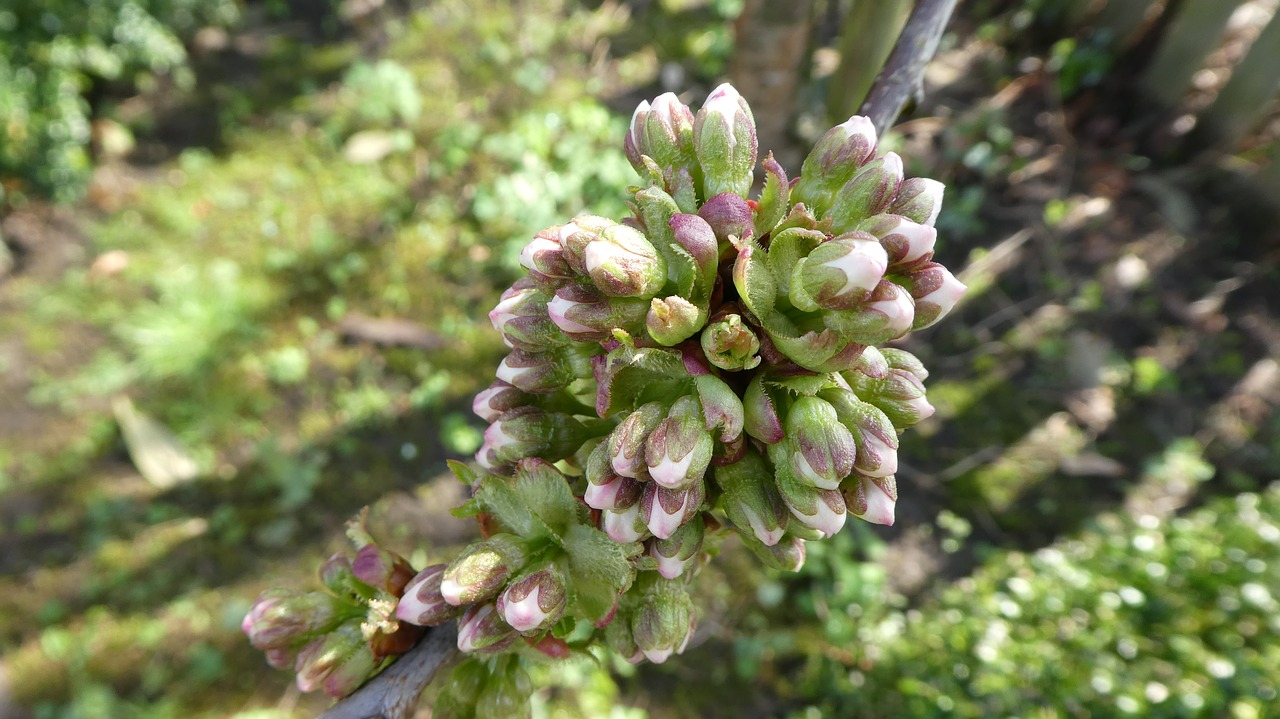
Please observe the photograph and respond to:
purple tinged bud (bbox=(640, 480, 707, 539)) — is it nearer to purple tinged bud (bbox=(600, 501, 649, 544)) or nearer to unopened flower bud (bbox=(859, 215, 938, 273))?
purple tinged bud (bbox=(600, 501, 649, 544))

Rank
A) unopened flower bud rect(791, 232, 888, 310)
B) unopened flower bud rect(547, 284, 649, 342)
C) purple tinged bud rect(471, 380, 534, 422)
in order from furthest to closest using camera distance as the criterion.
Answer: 1. purple tinged bud rect(471, 380, 534, 422)
2. unopened flower bud rect(547, 284, 649, 342)
3. unopened flower bud rect(791, 232, 888, 310)

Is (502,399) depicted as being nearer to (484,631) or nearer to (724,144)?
(484,631)

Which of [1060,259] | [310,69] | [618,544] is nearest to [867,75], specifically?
[1060,259]

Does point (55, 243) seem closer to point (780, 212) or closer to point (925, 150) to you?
point (780, 212)

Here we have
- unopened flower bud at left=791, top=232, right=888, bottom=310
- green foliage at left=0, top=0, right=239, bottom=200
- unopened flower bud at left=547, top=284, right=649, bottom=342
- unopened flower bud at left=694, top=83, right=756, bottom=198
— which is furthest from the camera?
green foliage at left=0, top=0, right=239, bottom=200

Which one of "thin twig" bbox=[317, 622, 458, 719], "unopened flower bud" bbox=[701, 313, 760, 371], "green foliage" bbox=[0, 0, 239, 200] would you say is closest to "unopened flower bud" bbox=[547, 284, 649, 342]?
"unopened flower bud" bbox=[701, 313, 760, 371]

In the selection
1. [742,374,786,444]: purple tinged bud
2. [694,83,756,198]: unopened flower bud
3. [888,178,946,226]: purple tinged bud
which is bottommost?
[742,374,786,444]: purple tinged bud
